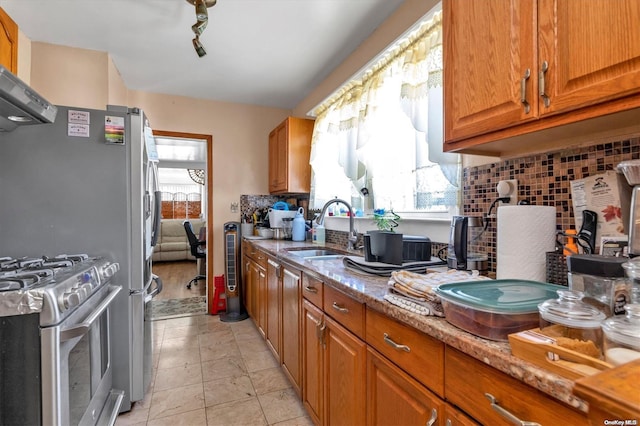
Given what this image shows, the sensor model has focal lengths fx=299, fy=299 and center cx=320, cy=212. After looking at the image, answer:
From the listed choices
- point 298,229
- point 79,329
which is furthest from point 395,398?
point 298,229

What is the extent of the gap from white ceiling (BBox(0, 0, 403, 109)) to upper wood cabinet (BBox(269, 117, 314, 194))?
1.47 ft

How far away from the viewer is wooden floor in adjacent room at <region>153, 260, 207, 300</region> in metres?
4.42

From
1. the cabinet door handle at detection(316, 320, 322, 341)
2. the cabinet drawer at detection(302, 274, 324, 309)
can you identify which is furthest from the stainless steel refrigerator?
the cabinet door handle at detection(316, 320, 322, 341)

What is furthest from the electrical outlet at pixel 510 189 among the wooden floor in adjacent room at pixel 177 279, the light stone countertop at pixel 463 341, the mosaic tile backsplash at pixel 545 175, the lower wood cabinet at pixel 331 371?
the wooden floor in adjacent room at pixel 177 279

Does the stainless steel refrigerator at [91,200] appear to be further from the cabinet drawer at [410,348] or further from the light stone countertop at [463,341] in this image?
the cabinet drawer at [410,348]

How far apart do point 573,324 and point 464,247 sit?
0.74 m

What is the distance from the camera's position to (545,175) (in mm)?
1172

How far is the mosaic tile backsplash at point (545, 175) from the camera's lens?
0.98m

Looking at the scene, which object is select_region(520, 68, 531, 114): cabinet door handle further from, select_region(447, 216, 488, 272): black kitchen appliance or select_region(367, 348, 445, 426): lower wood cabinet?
select_region(367, 348, 445, 426): lower wood cabinet

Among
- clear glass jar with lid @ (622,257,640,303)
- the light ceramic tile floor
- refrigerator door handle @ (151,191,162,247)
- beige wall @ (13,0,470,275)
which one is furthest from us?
beige wall @ (13,0,470,275)

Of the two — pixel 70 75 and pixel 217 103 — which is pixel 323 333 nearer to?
pixel 70 75

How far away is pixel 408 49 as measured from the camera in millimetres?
1845

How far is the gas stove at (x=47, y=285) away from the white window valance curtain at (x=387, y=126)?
1.75 metres

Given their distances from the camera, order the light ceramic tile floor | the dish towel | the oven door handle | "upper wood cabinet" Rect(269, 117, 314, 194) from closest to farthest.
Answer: the dish towel, the oven door handle, the light ceramic tile floor, "upper wood cabinet" Rect(269, 117, 314, 194)
